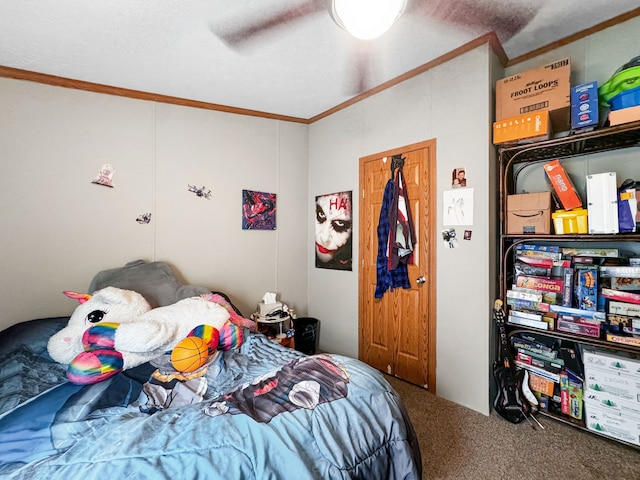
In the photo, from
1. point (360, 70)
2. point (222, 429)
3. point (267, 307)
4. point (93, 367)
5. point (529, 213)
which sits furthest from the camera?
point (267, 307)

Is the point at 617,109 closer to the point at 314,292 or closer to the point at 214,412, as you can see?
the point at 214,412

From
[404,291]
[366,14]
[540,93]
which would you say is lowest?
[404,291]

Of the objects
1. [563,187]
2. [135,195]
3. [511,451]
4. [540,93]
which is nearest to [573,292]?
[563,187]

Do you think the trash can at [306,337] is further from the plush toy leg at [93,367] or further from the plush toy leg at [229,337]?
the plush toy leg at [93,367]

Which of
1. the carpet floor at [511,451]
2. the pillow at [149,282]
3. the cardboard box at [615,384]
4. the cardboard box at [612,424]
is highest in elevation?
the pillow at [149,282]

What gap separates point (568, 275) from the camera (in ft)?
6.23

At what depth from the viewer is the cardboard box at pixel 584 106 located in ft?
5.83

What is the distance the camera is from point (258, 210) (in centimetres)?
333

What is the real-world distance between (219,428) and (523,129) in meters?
2.31

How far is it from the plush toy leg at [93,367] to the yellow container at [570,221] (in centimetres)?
269

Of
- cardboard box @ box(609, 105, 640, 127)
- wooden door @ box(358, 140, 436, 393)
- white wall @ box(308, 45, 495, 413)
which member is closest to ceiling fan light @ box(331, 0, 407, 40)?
white wall @ box(308, 45, 495, 413)

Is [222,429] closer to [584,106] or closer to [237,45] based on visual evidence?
[237,45]

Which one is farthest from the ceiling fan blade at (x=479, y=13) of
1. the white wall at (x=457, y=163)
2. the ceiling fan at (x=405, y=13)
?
the white wall at (x=457, y=163)

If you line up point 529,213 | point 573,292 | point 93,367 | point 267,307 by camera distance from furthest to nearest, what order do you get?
point 267,307 < point 529,213 < point 573,292 < point 93,367
